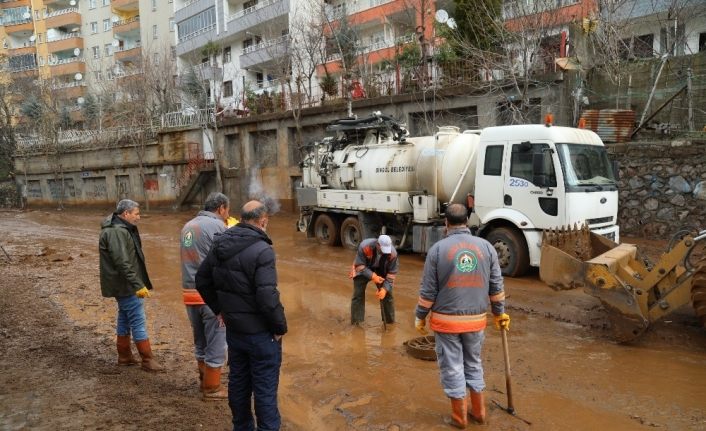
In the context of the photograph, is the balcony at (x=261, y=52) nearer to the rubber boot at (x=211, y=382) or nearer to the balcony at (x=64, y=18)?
the rubber boot at (x=211, y=382)

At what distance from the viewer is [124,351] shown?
5.18 metres

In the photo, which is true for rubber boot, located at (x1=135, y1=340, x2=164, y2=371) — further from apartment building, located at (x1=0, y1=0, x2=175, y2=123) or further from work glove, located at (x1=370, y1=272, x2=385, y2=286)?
apartment building, located at (x1=0, y1=0, x2=175, y2=123)

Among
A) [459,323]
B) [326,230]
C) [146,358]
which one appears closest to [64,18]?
[326,230]

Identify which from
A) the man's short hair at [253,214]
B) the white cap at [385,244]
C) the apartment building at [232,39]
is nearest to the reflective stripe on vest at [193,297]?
the man's short hair at [253,214]

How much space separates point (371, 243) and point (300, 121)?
1644cm

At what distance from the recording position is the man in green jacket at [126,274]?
487 centimetres

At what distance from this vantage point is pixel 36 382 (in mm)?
4672

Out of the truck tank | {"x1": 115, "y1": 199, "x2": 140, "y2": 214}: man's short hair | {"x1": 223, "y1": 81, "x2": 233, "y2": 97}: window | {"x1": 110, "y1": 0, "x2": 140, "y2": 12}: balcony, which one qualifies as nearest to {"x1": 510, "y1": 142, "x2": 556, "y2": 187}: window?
the truck tank

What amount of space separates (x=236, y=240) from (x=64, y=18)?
5999 centimetres

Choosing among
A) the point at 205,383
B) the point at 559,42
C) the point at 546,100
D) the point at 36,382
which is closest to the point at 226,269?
the point at 205,383

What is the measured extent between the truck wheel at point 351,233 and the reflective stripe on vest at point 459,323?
8.73m

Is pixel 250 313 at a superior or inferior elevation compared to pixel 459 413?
superior

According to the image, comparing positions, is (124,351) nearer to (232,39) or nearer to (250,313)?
(250,313)

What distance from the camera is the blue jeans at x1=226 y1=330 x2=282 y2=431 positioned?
342 centimetres
